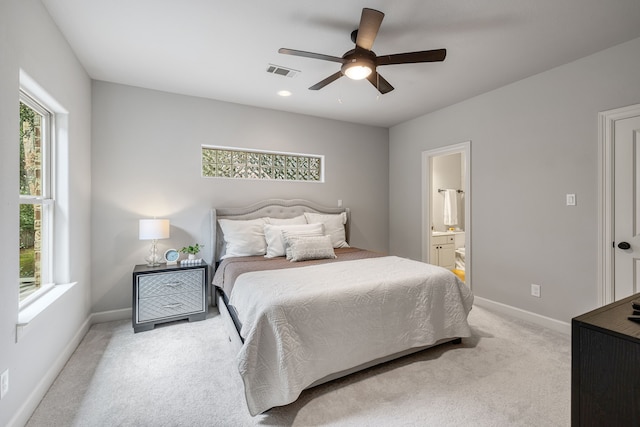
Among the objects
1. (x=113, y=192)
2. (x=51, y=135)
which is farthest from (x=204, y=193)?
(x=51, y=135)

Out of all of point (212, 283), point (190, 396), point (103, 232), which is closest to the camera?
point (190, 396)

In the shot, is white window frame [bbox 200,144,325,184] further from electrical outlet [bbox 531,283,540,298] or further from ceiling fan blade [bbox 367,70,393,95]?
electrical outlet [bbox 531,283,540,298]

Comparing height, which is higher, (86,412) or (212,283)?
(212,283)

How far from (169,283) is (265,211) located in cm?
145

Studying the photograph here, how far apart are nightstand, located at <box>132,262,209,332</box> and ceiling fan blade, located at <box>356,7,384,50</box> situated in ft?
8.85

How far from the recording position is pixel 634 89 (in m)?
2.44

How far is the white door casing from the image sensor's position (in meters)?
2.46

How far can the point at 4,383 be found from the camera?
1485 millimetres

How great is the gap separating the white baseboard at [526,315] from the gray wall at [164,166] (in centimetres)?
255

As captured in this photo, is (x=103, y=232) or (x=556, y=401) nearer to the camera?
(x=556, y=401)

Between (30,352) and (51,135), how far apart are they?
5.50 feet

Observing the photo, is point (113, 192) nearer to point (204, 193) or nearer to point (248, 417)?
point (204, 193)

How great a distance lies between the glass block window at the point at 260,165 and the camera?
386 cm

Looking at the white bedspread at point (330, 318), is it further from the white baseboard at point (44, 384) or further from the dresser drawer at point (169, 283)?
the white baseboard at point (44, 384)
